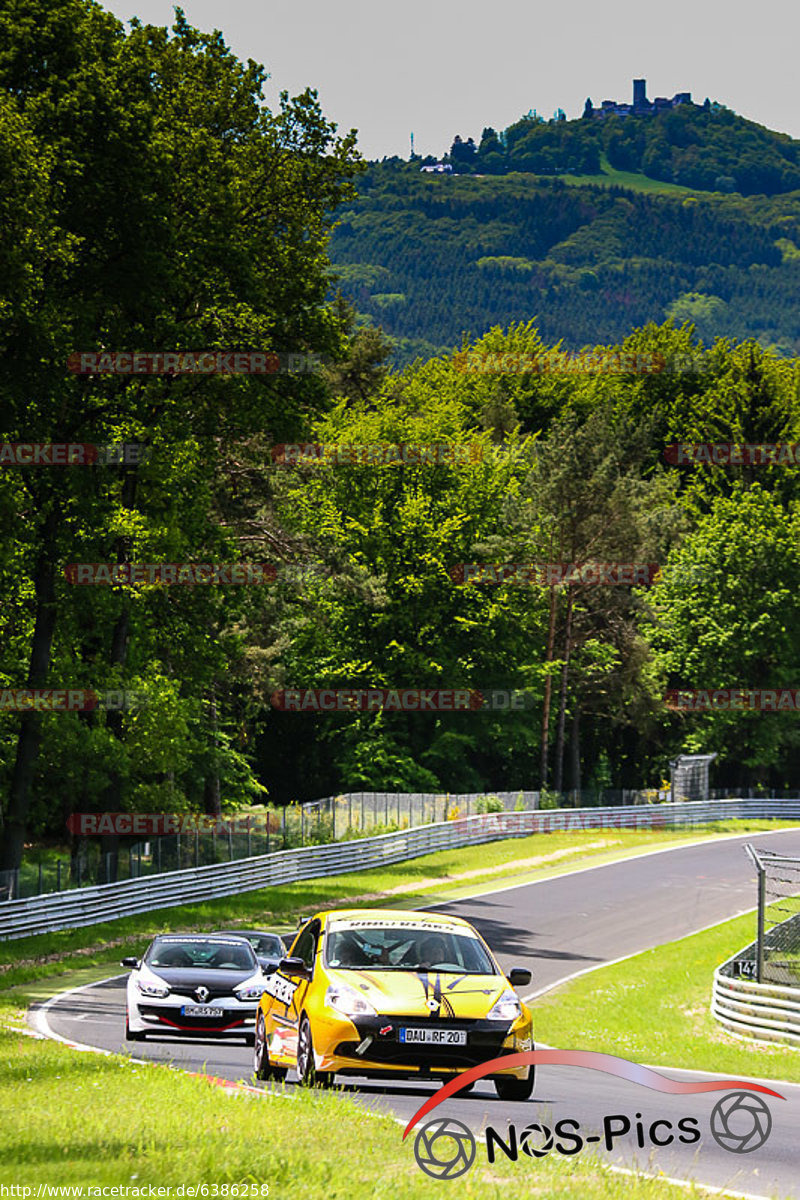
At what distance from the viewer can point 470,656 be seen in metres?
71.8

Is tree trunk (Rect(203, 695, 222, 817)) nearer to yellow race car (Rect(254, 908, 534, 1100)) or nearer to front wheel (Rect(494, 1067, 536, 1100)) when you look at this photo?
yellow race car (Rect(254, 908, 534, 1100))

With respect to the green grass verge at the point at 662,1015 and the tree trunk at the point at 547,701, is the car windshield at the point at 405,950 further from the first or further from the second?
the tree trunk at the point at 547,701

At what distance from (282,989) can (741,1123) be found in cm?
405

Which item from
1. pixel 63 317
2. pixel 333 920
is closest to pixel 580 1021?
pixel 333 920

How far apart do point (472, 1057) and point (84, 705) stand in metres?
26.2

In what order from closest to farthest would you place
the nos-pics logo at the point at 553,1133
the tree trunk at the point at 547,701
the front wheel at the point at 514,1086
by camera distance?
the nos-pics logo at the point at 553,1133 → the front wheel at the point at 514,1086 → the tree trunk at the point at 547,701

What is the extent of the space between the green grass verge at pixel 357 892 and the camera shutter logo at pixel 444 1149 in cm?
1490

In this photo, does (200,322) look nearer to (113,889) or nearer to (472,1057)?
(113,889)

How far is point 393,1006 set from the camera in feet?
37.6

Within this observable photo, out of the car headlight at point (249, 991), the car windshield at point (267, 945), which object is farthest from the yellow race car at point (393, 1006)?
the car windshield at point (267, 945)

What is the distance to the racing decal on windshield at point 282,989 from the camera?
1284cm

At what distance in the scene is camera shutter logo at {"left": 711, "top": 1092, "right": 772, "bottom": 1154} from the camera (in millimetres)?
11172

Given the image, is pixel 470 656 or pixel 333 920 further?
pixel 470 656

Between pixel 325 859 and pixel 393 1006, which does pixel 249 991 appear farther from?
pixel 325 859
